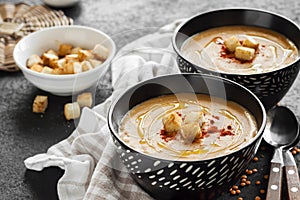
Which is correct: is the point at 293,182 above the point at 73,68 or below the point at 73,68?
above

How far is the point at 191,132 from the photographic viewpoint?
58.7 inches

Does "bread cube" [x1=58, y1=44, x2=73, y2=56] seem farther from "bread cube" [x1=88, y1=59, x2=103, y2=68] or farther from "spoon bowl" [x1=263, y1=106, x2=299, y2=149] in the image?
"spoon bowl" [x1=263, y1=106, x2=299, y2=149]

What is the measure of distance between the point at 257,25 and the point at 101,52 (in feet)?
1.79

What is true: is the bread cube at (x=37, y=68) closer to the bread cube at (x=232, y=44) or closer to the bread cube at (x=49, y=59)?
the bread cube at (x=49, y=59)

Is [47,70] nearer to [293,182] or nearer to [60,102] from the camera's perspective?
[60,102]

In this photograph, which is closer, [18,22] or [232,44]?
[232,44]

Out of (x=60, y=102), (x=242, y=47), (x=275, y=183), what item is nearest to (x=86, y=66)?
(x=60, y=102)

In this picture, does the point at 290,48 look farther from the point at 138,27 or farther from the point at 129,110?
the point at 138,27

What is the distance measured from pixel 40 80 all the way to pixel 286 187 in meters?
0.88

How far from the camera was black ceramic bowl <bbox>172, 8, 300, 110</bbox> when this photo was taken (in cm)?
174

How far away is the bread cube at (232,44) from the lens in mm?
1887

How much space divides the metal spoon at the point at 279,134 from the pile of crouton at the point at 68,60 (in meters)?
0.63

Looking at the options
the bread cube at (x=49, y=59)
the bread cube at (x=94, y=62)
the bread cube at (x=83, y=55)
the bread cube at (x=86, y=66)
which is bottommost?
the bread cube at (x=49, y=59)

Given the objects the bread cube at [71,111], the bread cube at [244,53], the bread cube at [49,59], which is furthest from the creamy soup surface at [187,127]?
the bread cube at [49,59]
